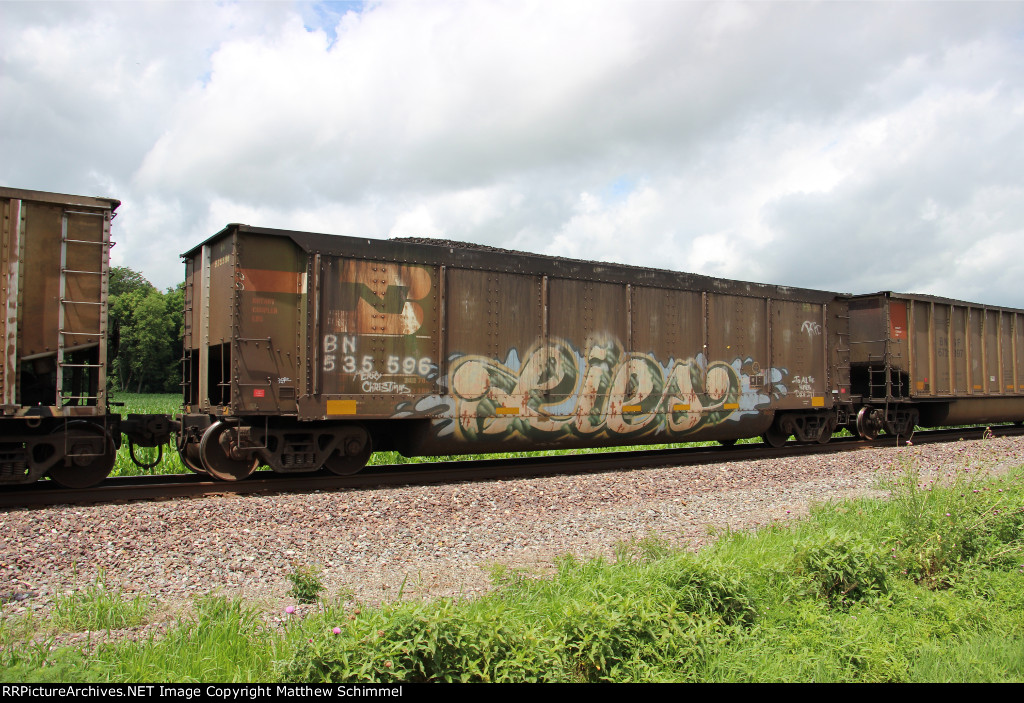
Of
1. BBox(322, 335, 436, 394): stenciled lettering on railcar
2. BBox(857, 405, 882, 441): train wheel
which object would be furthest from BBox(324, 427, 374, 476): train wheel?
BBox(857, 405, 882, 441): train wheel

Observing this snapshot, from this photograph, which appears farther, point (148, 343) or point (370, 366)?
point (148, 343)

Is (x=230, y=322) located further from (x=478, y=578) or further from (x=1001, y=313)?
(x=1001, y=313)

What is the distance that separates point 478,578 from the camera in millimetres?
5230

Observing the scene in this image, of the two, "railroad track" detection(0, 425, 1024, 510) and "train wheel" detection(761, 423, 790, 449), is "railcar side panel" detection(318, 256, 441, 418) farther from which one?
"train wheel" detection(761, 423, 790, 449)

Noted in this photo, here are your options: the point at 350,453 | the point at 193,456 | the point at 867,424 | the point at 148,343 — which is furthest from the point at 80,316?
the point at 148,343

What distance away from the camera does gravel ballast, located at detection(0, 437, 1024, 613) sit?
502 cm

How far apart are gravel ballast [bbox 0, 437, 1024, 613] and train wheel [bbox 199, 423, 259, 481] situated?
0.90m

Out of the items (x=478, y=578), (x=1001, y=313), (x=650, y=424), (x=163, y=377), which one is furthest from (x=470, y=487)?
(x=163, y=377)

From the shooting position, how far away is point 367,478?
9547 mm

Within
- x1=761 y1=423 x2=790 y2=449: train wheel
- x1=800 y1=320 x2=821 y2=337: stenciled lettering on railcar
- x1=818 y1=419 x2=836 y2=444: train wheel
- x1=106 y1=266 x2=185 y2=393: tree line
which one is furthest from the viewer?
x1=106 y1=266 x2=185 y2=393: tree line

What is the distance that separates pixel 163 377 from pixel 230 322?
204ft

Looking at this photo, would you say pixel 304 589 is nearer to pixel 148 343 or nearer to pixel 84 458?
pixel 84 458

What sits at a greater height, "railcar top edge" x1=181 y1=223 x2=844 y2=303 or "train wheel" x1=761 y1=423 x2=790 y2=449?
"railcar top edge" x1=181 y1=223 x2=844 y2=303

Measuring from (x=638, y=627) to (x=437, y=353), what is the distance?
6927mm
